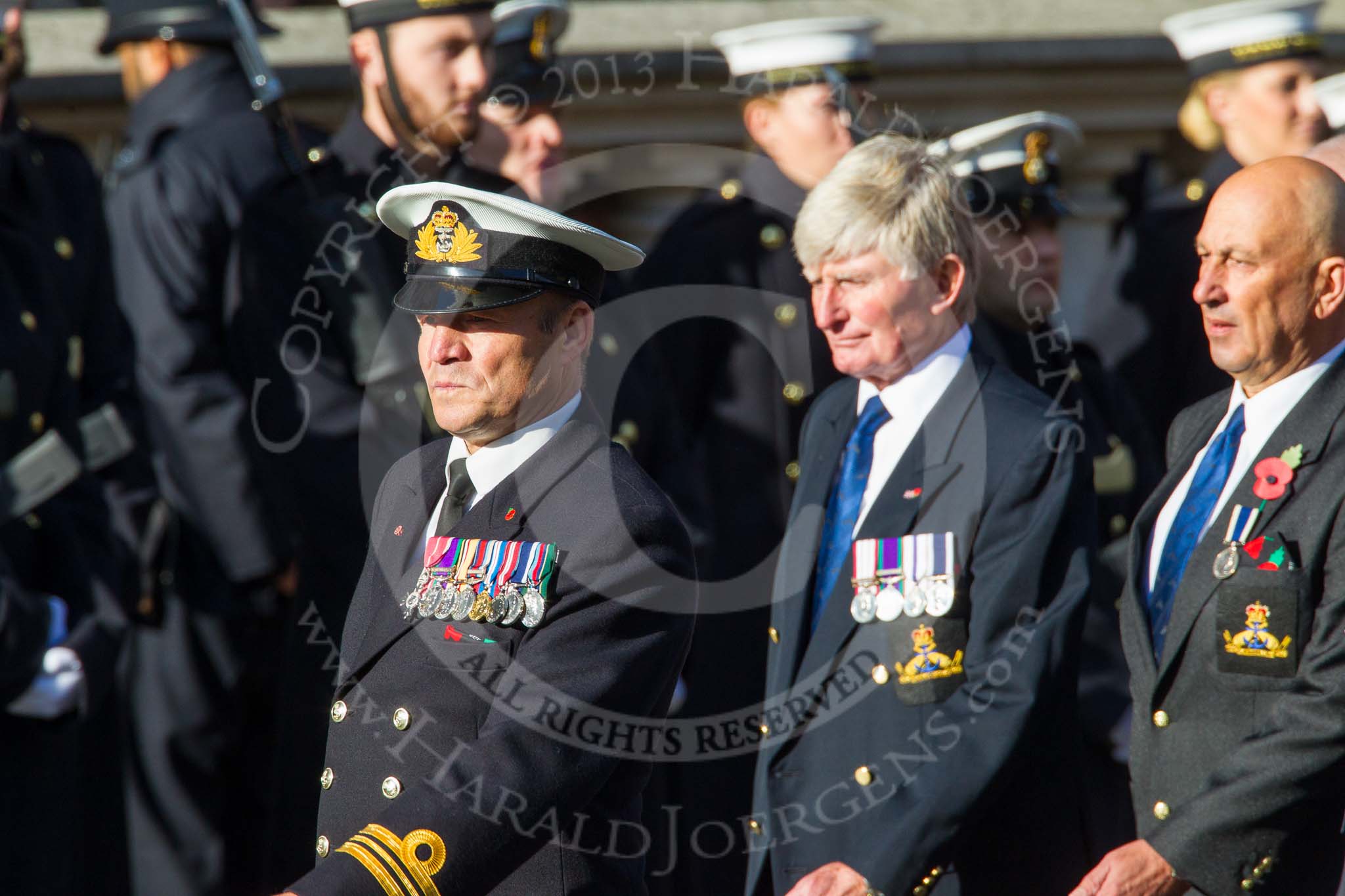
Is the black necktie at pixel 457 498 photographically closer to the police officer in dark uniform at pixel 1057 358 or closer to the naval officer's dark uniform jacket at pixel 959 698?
the naval officer's dark uniform jacket at pixel 959 698

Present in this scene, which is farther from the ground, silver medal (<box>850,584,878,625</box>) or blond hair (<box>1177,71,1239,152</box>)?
blond hair (<box>1177,71,1239,152</box>)

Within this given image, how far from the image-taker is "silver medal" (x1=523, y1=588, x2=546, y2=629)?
9.57ft

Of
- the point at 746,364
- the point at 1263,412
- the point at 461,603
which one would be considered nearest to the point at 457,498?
the point at 461,603

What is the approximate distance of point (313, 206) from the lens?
16.7ft

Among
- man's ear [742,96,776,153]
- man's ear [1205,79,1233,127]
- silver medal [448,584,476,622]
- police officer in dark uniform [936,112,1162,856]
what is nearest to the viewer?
silver medal [448,584,476,622]

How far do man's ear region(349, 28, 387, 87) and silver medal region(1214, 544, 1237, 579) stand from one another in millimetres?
2905

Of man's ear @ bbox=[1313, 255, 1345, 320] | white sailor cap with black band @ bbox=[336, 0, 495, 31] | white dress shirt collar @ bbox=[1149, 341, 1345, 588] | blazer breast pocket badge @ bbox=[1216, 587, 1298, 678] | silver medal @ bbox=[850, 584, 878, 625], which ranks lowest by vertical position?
blazer breast pocket badge @ bbox=[1216, 587, 1298, 678]

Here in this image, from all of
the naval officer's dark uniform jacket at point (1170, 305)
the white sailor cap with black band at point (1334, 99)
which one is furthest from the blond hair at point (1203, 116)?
the white sailor cap with black band at point (1334, 99)

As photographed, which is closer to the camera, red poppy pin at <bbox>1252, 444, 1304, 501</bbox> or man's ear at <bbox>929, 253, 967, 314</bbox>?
red poppy pin at <bbox>1252, 444, 1304, 501</bbox>

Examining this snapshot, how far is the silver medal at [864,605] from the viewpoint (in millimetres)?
3715

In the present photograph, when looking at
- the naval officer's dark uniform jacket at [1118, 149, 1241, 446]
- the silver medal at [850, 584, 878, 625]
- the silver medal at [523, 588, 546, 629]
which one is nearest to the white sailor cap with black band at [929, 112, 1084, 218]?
the naval officer's dark uniform jacket at [1118, 149, 1241, 446]

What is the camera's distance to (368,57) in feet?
17.6

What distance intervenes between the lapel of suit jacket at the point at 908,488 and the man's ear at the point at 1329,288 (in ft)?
2.34

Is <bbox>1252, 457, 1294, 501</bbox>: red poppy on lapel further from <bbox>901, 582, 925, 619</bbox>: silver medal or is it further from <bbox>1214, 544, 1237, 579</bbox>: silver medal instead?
<bbox>901, 582, 925, 619</bbox>: silver medal
